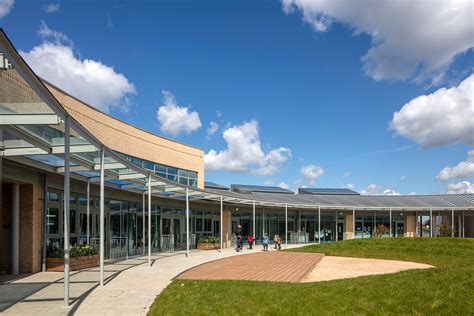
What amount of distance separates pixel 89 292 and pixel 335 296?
573cm

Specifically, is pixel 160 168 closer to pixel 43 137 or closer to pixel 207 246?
pixel 207 246

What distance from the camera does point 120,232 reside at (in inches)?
824

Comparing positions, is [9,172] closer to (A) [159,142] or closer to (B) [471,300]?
(B) [471,300]

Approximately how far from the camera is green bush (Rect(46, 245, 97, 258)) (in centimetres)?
1506

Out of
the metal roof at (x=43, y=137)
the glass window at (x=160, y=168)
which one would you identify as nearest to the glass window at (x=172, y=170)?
the glass window at (x=160, y=168)

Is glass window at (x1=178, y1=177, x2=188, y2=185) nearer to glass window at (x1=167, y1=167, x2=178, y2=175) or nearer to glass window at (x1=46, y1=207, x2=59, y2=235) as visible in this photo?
glass window at (x1=167, y1=167, x2=178, y2=175)

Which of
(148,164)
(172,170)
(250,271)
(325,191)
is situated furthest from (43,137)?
(325,191)

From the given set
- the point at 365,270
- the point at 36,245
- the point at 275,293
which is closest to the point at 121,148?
the point at 36,245

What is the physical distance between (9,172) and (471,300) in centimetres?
1181

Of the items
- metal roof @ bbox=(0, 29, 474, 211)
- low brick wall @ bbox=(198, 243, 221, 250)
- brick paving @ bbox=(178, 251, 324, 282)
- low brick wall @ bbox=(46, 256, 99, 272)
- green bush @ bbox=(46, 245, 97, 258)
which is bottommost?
low brick wall @ bbox=(198, 243, 221, 250)

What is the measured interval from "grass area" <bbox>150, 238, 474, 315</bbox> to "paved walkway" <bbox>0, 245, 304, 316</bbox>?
1.96ft

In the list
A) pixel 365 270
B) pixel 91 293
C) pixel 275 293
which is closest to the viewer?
pixel 275 293

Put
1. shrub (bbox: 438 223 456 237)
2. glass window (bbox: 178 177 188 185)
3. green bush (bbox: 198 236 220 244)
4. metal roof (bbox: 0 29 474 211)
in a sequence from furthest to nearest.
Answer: shrub (bbox: 438 223 456 237) → glass window (bbox: 178 177 188 185) → green bush (bbox: 198 236 220 244) → metal roof (bbox: 0 29 474 211)

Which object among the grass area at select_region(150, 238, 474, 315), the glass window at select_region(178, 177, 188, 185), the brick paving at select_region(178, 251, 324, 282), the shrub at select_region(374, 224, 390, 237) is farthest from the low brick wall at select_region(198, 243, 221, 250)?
the shrub at select_region(374, 224, 390, 237)
